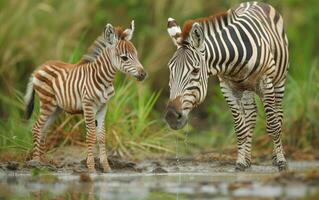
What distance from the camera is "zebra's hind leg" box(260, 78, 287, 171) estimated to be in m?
12.3

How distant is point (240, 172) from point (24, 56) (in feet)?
18.9

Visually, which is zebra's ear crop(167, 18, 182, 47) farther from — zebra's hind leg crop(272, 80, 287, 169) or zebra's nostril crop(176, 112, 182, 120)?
zebra's hind leg crop(272, 80, 287, 169)

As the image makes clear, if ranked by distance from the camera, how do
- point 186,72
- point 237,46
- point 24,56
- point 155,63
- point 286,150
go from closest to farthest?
point 186,72 → point 237,46 → point 286,150 → point 24,56 → point 155,63

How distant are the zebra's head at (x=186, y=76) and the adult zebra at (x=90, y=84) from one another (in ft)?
3.52

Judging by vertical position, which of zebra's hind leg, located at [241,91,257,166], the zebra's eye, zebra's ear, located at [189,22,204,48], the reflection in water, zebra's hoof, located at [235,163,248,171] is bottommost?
the reflection in water

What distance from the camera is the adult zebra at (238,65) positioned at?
1110cm

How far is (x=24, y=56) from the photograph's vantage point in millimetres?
16562

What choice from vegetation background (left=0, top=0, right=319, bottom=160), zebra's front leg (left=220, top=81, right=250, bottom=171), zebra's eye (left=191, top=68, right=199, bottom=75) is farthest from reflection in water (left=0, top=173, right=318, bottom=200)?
vegetation background (left=0, top=0, right=319, bottom=160)

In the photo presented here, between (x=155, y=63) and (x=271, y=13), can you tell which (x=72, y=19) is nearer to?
(x=155, y=63)

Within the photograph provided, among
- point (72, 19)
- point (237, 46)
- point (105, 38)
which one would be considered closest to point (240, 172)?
point (237, 46)

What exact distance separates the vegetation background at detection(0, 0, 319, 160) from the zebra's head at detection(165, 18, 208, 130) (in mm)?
3227

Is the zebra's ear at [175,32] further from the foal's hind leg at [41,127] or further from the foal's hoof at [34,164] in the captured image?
the foal's hoof at [34,164]

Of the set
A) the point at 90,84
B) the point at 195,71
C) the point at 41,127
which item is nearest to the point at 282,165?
the point at 195,71

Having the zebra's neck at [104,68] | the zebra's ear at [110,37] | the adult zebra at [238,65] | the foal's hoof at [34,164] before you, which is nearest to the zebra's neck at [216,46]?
the adult zebra at [238,65]
